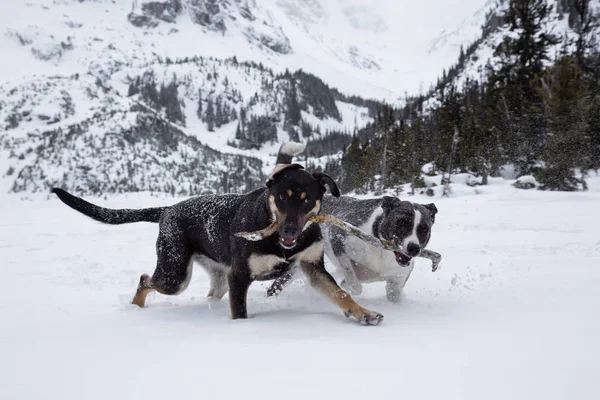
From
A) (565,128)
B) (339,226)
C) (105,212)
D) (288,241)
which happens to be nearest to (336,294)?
(288,241)

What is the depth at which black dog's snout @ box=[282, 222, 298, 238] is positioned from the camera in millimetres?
3461

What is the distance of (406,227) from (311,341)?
2.20 metres

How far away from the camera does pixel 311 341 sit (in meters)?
2.88

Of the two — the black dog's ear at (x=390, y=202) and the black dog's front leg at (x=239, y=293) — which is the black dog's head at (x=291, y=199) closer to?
the black dog's front leg at (x=239, y=293)

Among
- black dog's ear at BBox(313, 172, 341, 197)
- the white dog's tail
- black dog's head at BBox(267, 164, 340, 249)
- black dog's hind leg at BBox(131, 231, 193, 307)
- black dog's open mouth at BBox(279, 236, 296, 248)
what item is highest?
the white dog's tail

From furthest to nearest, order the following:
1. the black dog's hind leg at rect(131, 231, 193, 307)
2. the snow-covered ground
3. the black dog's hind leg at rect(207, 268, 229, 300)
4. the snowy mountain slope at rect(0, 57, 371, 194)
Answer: the snowy mountain slope at rect(0, 57, 371, 194)
the black dog's hind leg at rect(207, 268, 229, 300)
the black dog's hind leg at rect(131, 231, 193, 307)
the snow-covered ground

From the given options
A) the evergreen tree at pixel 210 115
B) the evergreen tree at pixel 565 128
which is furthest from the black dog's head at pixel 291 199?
the evergreen tree at pixel 210 115

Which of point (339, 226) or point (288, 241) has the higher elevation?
point (339, 226)

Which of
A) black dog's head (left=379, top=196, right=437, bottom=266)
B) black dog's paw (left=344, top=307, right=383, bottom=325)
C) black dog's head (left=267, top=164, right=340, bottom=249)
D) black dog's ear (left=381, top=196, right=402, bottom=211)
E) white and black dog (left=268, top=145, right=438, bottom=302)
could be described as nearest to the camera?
black dog's paw (left=344, top=307, right=383, bottom=325)

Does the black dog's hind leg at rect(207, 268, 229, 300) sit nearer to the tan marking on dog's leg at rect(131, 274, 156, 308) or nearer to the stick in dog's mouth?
the tan marking on dog's leg at rect(131, 274, 156, 308)

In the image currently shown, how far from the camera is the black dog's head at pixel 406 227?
14.5ft

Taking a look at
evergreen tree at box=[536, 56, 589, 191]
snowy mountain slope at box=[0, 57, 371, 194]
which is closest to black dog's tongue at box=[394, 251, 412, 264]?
evergreen tree at box=[536, 56, 589, 191]

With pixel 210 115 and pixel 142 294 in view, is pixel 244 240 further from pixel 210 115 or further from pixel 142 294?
pixel 210 115

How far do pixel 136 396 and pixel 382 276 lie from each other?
11.6 feet
